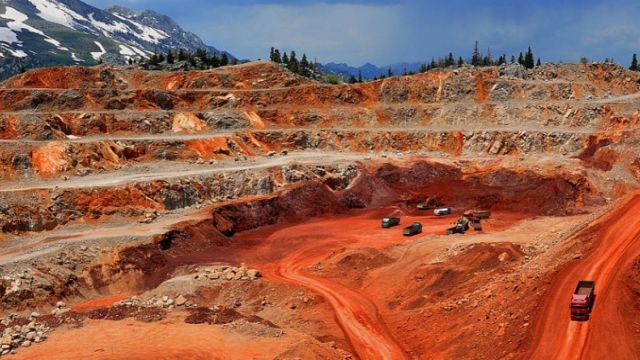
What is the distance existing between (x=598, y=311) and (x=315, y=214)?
35091 mm

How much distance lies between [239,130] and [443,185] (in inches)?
1069

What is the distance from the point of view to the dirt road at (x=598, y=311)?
2528 cm

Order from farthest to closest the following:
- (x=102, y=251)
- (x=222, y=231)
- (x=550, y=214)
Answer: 1. (x=550, y=214)
2. (x=222, y=231)
3. (x=102, y=251)

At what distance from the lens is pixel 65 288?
39750 millimetres

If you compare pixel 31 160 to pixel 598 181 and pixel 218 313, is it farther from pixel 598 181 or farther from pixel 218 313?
pixel 598 181

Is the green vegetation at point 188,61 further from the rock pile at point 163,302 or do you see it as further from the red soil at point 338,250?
the rock pile at point 163,302

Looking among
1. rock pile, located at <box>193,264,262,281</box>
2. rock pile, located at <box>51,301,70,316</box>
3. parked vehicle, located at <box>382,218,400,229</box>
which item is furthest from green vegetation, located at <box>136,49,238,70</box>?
rock pile, located at <box>51,301,70,316</box>

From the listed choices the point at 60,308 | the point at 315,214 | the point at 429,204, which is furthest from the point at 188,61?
the point at 60,308

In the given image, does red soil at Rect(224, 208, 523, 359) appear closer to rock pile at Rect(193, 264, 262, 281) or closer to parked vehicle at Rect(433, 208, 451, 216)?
parked vehicle at Rect(433, 208, 451, 216)

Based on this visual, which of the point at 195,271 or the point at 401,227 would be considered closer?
the point at 195,271

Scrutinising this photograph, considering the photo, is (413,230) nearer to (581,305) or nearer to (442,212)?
(442,212)

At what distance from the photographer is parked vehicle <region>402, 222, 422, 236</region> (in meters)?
51.2

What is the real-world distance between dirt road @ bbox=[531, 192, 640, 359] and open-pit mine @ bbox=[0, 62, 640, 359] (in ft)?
0.35

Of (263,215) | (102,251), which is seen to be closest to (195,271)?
(102,251)
